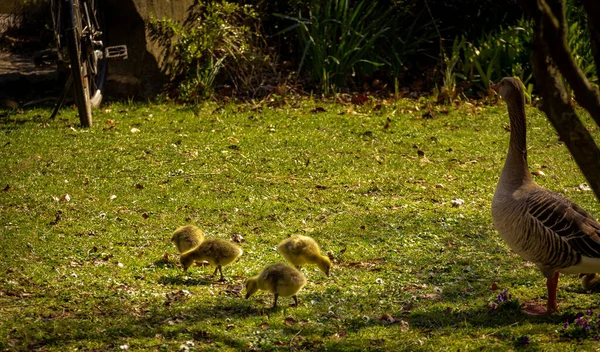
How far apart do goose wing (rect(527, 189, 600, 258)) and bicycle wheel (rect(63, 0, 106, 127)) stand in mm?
6980

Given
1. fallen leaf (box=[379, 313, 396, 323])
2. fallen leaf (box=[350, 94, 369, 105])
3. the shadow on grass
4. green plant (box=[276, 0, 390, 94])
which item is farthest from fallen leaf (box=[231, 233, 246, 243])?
green plant (box=[276, 0, 390, 94])

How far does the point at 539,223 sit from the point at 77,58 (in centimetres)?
711

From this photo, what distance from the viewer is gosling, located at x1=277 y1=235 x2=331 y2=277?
6.73m

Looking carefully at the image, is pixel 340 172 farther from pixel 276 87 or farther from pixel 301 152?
pixel 276 87

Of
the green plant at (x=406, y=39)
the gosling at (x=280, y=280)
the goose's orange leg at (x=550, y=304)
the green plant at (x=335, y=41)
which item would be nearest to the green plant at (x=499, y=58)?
the green plant at (x=406, y=39)

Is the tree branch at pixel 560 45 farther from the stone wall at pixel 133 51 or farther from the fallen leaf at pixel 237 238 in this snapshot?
the stone wall at pixel 133 51

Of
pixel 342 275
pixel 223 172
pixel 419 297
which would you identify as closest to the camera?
pixel 419 297

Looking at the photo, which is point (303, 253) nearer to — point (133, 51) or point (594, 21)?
point (594, 21)

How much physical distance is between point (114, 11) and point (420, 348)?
374 inches

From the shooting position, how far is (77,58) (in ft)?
36.8

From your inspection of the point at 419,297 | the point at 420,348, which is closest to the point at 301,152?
the point at 419,297

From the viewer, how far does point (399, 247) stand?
308 inches

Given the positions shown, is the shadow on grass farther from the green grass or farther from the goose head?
the goose head

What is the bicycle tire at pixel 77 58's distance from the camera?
11.1m
